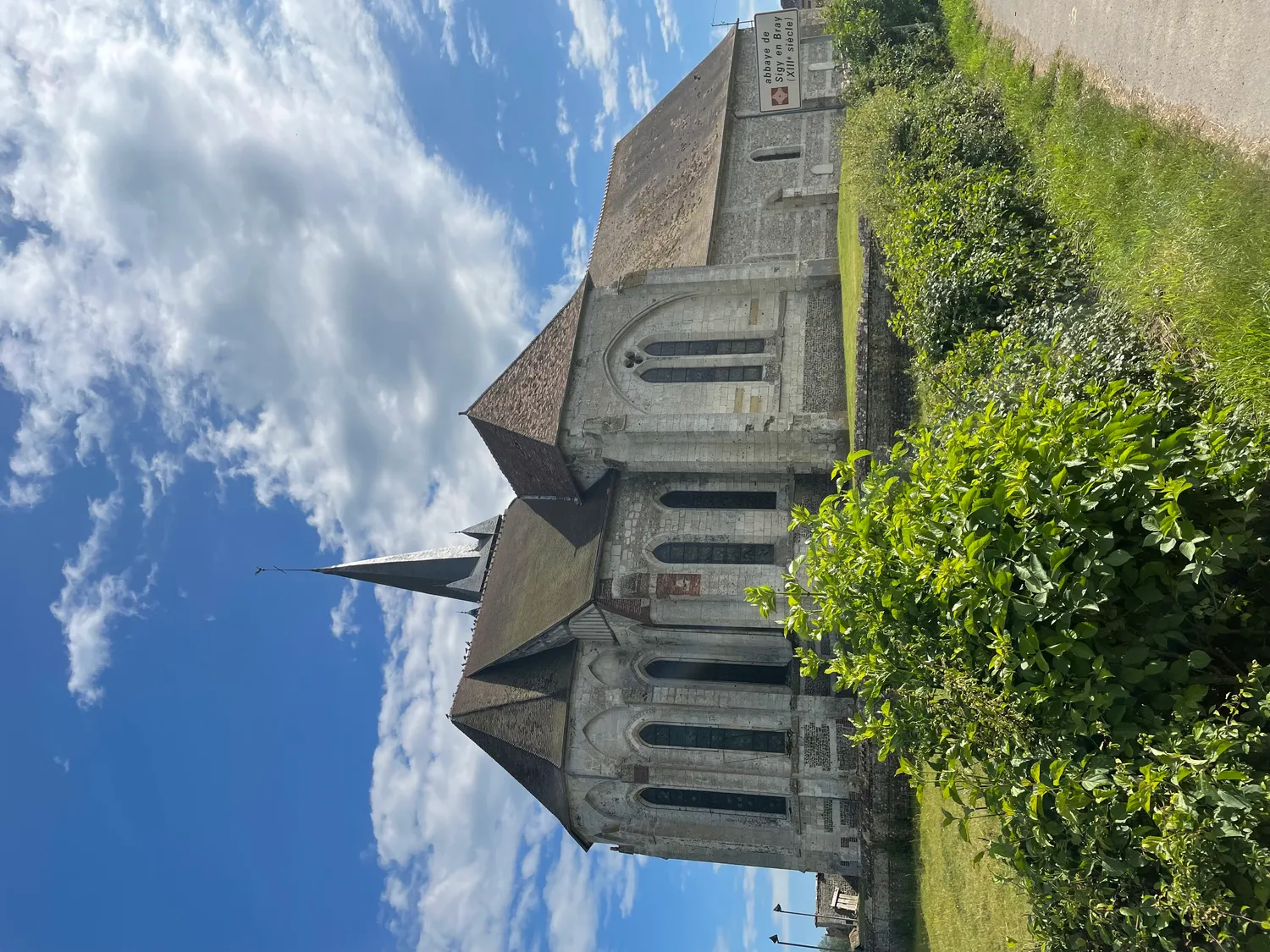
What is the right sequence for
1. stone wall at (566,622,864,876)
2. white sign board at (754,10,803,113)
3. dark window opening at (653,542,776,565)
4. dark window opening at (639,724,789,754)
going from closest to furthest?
stone wall at (566,622,864,876) < dark window opening at (653,542,776,565) < dark window opening at (639,724,789,754) < white sign board at (754,10,803,113)

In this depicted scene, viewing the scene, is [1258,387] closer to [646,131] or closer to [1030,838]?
[1030,838]

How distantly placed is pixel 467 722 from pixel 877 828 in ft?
31.0

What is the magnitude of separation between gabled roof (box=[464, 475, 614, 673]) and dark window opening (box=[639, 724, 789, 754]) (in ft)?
11.5

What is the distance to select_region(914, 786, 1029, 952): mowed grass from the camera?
1027 centimetres

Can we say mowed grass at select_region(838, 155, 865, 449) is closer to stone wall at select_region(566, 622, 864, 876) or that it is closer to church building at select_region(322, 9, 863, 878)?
church building at select_region(322, 9, 863, 878)

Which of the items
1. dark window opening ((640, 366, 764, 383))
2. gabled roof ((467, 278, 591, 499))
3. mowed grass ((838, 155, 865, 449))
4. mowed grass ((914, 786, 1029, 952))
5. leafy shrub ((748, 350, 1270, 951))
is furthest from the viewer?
gabled roof ((467, 278, 591, 499))

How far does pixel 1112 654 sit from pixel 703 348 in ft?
39.8

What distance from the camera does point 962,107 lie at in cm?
1312

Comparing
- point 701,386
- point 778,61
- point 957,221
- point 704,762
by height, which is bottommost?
point 704,762

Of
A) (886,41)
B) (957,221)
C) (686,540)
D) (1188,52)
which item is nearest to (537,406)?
(686,540)

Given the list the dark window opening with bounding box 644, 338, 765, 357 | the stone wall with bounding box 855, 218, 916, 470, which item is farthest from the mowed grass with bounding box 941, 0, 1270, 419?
the dark window opening with bounding box 644, 338, 765, 357

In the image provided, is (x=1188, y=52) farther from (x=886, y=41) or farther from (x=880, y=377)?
(x=886, y=41)

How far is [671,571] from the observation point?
1584 centimetres

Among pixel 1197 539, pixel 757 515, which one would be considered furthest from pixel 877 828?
pixel 1197 539
